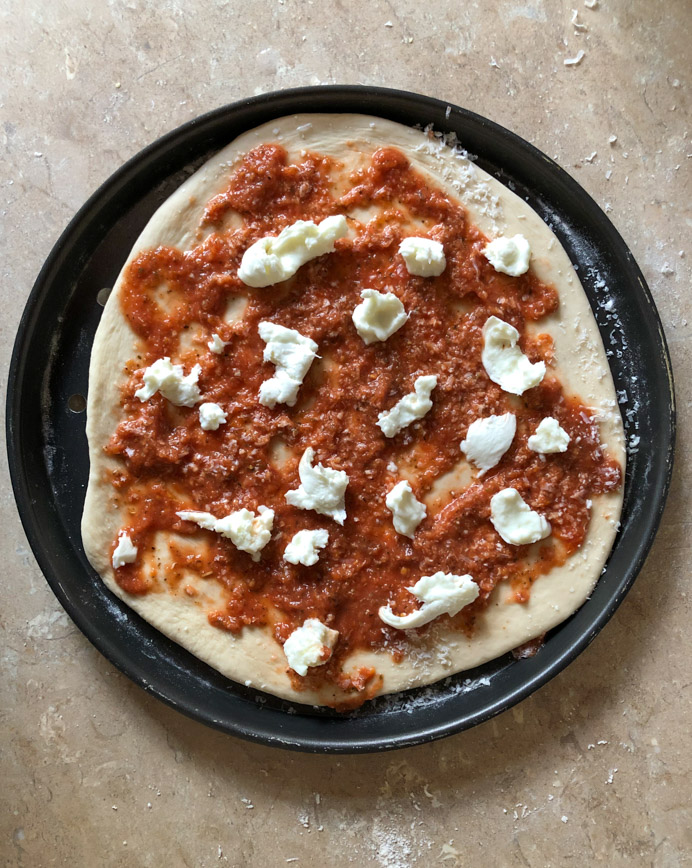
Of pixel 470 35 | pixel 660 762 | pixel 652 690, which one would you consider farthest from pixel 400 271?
pixel 660 762

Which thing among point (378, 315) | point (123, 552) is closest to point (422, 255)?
Result: point (378, 315)

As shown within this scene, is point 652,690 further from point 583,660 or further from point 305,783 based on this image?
point 305,783

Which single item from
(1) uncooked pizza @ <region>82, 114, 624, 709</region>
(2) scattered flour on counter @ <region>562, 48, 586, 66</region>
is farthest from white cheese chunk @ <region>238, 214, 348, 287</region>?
(2) scattered flour on counter @ <region>562, 48, 586, 66</region>

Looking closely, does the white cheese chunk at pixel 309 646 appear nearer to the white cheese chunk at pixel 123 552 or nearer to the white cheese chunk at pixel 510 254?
the white cheese chunk at pixel 123 552

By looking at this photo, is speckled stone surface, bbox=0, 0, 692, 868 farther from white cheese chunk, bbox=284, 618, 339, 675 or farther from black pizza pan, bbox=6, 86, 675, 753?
white cheese chunk, bbox=284, 618, 339, 675

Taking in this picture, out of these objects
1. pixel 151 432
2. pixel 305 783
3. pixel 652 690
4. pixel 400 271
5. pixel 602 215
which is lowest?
pixel 305 783

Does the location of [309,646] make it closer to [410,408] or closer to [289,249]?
[410,408]
